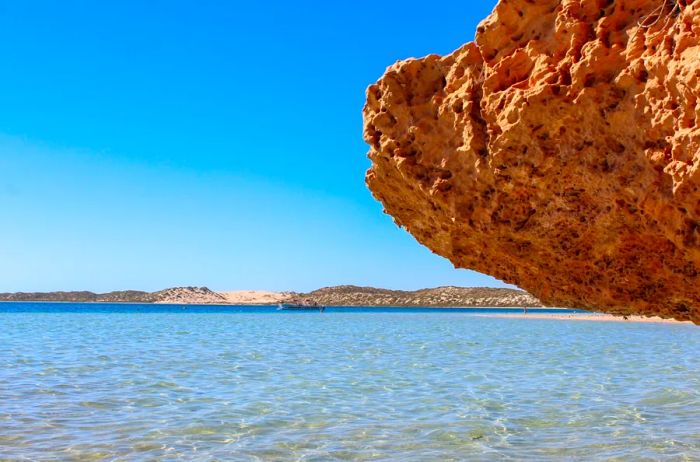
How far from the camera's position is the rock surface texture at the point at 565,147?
11.6ft

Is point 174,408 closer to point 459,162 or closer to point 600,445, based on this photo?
point 600,445

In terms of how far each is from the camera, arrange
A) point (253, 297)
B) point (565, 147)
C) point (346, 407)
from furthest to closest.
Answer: point (253, 297)
point (346, 407)
point (565, 147)

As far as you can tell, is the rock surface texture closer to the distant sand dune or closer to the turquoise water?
the turquoise water

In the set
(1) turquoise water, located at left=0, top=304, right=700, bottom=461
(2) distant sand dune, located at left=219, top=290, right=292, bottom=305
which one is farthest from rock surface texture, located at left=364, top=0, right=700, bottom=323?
(2) distant sand dune, located at left=219, top=290, right=292, bottom=305

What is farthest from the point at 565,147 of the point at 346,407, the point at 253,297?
the point at 253,297

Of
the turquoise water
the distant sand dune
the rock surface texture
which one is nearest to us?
the rock surface texture

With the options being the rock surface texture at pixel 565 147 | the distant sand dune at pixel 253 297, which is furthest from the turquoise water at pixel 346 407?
the distant sand dune at pixel 253 297

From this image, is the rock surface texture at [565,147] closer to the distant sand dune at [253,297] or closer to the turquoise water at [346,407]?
the turquoise water at [346,407]

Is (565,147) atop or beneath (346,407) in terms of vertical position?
atop

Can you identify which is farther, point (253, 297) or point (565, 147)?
point (253, 297)

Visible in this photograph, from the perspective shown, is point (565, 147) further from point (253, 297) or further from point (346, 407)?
point (253, 297)

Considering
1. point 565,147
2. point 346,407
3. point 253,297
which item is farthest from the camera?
point 253,297

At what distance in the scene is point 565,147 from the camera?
13.0 feet

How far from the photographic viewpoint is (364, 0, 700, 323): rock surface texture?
11.6ft
